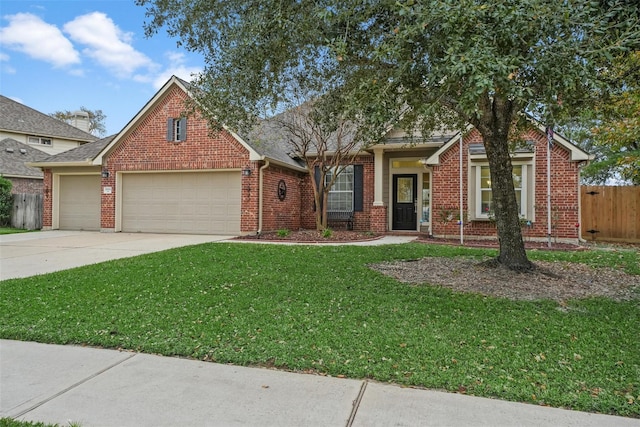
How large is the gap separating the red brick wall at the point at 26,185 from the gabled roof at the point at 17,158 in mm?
288

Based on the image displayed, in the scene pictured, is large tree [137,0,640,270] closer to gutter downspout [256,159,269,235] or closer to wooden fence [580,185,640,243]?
gutter downspout [256,159,269,235]

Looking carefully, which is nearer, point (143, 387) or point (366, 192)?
point (143, 387)

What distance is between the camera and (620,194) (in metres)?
12.6

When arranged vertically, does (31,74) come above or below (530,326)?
above

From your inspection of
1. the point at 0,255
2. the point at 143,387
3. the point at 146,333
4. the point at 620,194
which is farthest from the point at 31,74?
the point at 620,194

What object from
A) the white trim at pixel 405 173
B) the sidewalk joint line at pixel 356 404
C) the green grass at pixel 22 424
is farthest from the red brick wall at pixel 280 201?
the green grass at pixel 22 424

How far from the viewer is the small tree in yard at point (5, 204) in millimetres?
17175

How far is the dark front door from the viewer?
1450 centimetres

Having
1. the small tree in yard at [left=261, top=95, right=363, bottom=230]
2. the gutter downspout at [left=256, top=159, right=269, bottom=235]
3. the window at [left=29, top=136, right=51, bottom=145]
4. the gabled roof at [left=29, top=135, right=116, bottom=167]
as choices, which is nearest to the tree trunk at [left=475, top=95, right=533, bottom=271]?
the small tree in yard at [left=261, top=95, right=363, bottom=230]

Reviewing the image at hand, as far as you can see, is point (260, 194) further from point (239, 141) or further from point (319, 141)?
point (319, 141)

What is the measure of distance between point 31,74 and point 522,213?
19.2 metres

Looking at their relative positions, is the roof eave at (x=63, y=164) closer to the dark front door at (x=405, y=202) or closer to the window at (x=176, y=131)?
the window at (x=176, y=131)

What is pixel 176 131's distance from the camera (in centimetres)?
1408

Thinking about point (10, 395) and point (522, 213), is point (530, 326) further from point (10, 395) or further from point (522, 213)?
point (522, 213)
